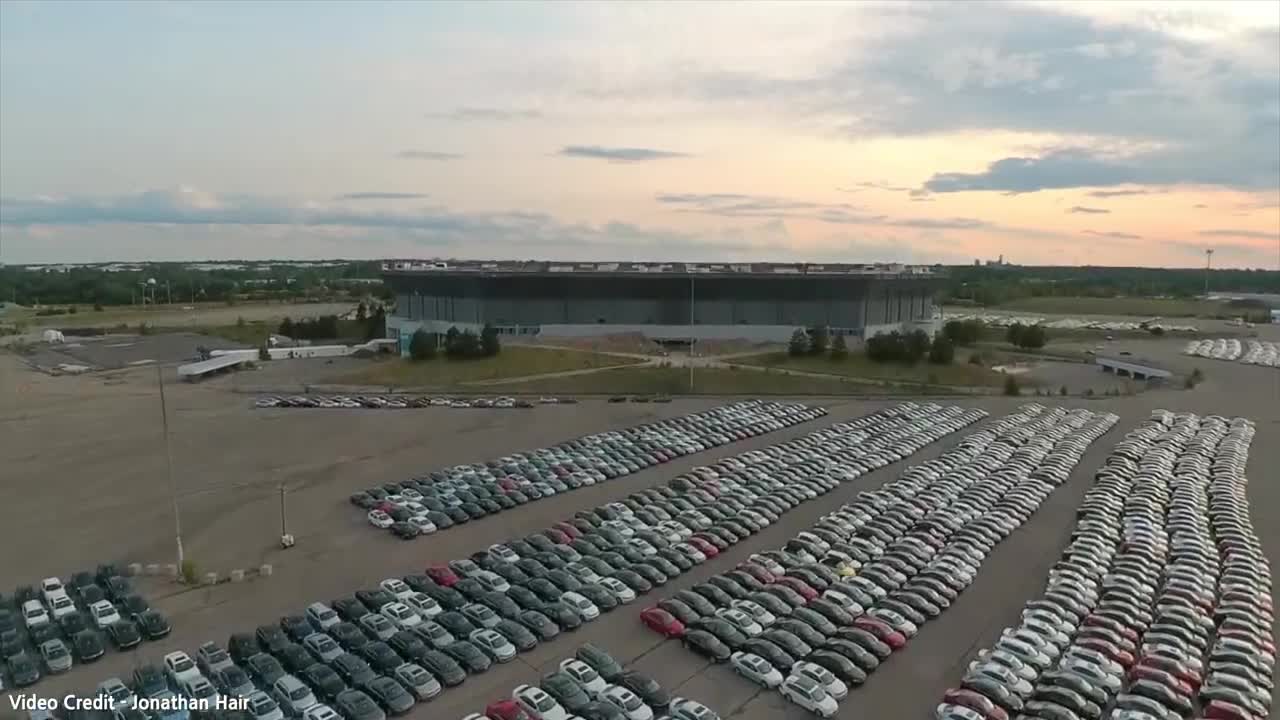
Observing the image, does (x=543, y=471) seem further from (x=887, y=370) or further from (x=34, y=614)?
(x=887, y=370)

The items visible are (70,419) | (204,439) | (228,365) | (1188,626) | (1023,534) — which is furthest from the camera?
(228,365)

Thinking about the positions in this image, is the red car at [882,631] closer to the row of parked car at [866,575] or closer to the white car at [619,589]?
the row of parked car at [866,575]

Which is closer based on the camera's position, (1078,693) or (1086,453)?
(1078,693)

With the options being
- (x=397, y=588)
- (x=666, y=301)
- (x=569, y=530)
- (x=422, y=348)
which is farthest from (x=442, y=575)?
(x=666, y=301)

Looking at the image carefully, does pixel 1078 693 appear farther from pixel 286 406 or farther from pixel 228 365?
pixel 228 365

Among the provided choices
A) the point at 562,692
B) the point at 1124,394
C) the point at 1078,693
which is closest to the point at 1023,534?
the point at 1078,693

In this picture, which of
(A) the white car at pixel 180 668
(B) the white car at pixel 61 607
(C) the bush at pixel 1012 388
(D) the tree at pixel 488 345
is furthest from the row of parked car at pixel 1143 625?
(D) the tree at pixel 488 345

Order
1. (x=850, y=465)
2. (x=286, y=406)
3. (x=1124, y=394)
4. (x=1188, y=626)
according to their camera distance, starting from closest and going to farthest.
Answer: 1. (x=1188, y=626)
2. (x=850, y=465)
3. (x=286, y=406)
4. (x=1124, y=394)
